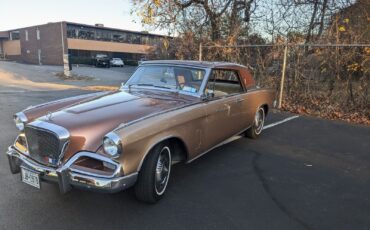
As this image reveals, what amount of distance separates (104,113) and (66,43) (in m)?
46.1

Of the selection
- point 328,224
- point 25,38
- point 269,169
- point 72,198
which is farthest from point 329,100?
point 25,38

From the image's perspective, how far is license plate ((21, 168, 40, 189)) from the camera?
3.01 metres

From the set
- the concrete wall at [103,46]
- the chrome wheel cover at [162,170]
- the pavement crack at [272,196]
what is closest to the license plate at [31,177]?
the chrome wheel cover at [162,170]

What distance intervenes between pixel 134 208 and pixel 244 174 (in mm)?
1762

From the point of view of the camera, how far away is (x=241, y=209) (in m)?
3.32

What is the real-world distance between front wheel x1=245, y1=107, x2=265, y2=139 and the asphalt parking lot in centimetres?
71

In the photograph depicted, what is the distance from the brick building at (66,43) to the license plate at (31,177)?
39.7 m

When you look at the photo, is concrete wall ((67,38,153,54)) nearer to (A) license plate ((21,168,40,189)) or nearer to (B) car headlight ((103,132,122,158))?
(A) license plate ((21,168,40,189))

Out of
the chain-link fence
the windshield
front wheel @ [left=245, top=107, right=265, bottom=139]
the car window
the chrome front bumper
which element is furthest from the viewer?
the chain-link fence

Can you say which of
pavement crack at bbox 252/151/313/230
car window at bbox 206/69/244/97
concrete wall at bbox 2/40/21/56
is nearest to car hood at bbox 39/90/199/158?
car window at bbox 206/69/244/97

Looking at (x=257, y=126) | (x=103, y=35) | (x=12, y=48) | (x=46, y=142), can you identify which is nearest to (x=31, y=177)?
(x=46, y=142)

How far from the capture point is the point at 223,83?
541 centimetres

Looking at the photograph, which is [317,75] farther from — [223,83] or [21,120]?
[21,120]

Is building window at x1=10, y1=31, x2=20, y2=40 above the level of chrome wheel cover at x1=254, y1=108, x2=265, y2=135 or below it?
above
